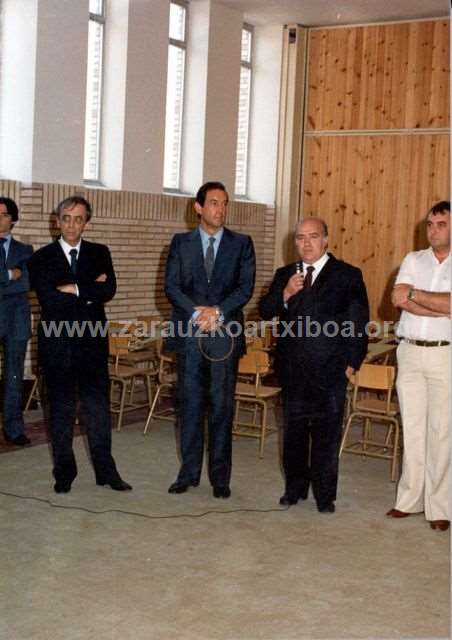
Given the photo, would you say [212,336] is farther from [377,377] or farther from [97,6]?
[97,6]

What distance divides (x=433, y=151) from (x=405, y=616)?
8467 mm

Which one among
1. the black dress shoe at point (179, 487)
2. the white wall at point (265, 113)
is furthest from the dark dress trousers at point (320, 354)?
the white wall at point (265, 113)

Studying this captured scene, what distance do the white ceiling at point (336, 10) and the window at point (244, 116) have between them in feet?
1.79

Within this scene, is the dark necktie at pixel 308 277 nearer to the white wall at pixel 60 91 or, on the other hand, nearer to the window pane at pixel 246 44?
the white wall at pixel 60 91

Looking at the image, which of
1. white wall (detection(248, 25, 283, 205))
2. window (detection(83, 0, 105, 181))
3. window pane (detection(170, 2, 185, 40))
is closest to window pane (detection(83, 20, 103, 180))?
window (detection(83, 0, 105, 181))

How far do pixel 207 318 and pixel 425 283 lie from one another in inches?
55.3

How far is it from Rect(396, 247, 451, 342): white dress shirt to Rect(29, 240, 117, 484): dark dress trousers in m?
1.93

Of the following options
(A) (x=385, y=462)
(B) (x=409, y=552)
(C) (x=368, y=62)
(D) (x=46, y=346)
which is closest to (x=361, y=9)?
(C) (x=368, y=62)

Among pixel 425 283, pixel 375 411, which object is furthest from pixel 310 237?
pixel 375 411

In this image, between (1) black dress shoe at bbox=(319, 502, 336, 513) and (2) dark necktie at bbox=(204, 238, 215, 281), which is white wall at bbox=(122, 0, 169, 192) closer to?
(2) dark necktie at bbox=(204, 238, 215, 281)

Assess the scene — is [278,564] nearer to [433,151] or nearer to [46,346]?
[46,346]

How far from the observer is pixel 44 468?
6.79 metres

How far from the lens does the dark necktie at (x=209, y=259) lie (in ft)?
20.1

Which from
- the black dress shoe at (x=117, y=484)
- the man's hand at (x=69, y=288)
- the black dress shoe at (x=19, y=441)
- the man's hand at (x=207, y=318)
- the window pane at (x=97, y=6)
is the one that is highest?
the window pane at (x=97, y=6)
